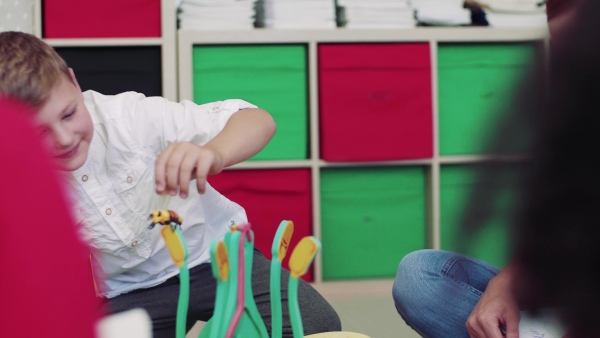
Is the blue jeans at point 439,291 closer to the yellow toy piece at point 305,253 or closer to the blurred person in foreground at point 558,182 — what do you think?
the yellow toy piece at point 305,253

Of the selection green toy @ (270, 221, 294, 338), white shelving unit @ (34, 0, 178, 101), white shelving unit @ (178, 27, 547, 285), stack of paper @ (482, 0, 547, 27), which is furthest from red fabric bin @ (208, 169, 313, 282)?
green toy @ (270, 221, 294, 338)

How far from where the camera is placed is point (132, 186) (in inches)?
46.5

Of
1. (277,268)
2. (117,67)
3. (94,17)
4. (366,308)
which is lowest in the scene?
(366,308)

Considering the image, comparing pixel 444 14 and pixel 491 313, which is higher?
pixel 444 14

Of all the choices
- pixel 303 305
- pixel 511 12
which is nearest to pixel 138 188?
pixel 303 305

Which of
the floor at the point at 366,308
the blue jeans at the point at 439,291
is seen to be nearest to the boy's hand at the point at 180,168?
the blue jeans at the point at 439,291

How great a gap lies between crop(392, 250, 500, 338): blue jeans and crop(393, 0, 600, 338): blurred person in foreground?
804mm

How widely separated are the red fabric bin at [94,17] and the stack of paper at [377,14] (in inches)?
23.1

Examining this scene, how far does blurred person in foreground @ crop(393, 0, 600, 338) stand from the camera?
0.29 meters

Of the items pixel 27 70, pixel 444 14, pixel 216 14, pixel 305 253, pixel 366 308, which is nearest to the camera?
pixel 305 253

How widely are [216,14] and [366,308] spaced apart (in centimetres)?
98

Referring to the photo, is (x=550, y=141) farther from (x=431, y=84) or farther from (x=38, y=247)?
(x=431, y=84)

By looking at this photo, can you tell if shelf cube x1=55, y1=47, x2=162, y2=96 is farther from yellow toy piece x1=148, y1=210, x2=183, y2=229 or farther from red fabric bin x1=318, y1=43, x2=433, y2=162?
yellow toy piece x1=148, y1=210, x2=183, y2=229

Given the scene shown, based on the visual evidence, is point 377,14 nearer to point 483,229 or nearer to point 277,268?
point 277,268
